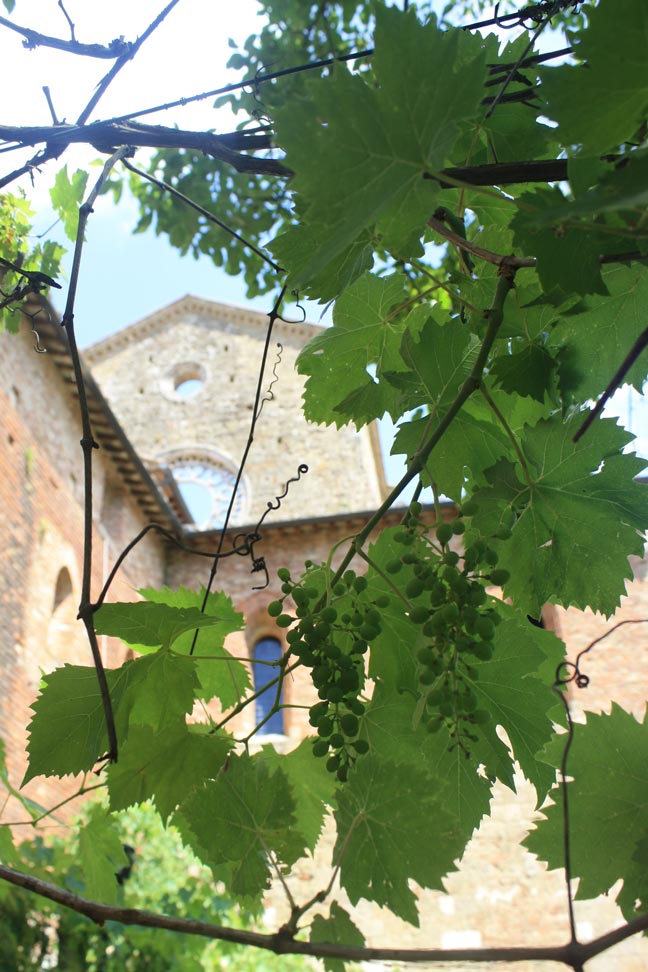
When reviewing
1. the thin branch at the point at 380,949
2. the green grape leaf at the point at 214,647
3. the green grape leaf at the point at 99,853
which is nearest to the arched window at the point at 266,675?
the green grape leaf at the point at 99,853

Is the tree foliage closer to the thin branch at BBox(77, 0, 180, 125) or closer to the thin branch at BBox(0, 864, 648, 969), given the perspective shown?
the thin branch at BBox(0, 864, 648, 969)

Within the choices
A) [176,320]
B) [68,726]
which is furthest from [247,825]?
[176,320]

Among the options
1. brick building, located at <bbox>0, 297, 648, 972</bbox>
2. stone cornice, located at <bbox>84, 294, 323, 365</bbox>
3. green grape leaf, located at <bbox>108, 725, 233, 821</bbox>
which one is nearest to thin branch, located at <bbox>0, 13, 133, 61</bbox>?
green grape leaf, located at <bbox>108, 725, 233, 821</bbox>

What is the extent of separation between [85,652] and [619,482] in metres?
8.64

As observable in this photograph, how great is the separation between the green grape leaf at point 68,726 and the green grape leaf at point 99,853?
0.84 m

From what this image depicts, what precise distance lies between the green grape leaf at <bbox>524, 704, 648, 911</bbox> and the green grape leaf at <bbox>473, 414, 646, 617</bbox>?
160mm

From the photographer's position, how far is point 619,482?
1.08m

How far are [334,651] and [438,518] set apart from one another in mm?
205

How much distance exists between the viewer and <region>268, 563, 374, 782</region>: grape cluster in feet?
2.92

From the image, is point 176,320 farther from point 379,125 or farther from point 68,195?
point 379,125

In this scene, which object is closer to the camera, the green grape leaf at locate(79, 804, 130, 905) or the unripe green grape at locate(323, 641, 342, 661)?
the unripe green grape at locate(323, 641, 342, 661)

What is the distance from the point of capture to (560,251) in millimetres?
815

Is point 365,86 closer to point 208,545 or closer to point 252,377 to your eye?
point 208,545

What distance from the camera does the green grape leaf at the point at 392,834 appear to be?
852 millimetres
